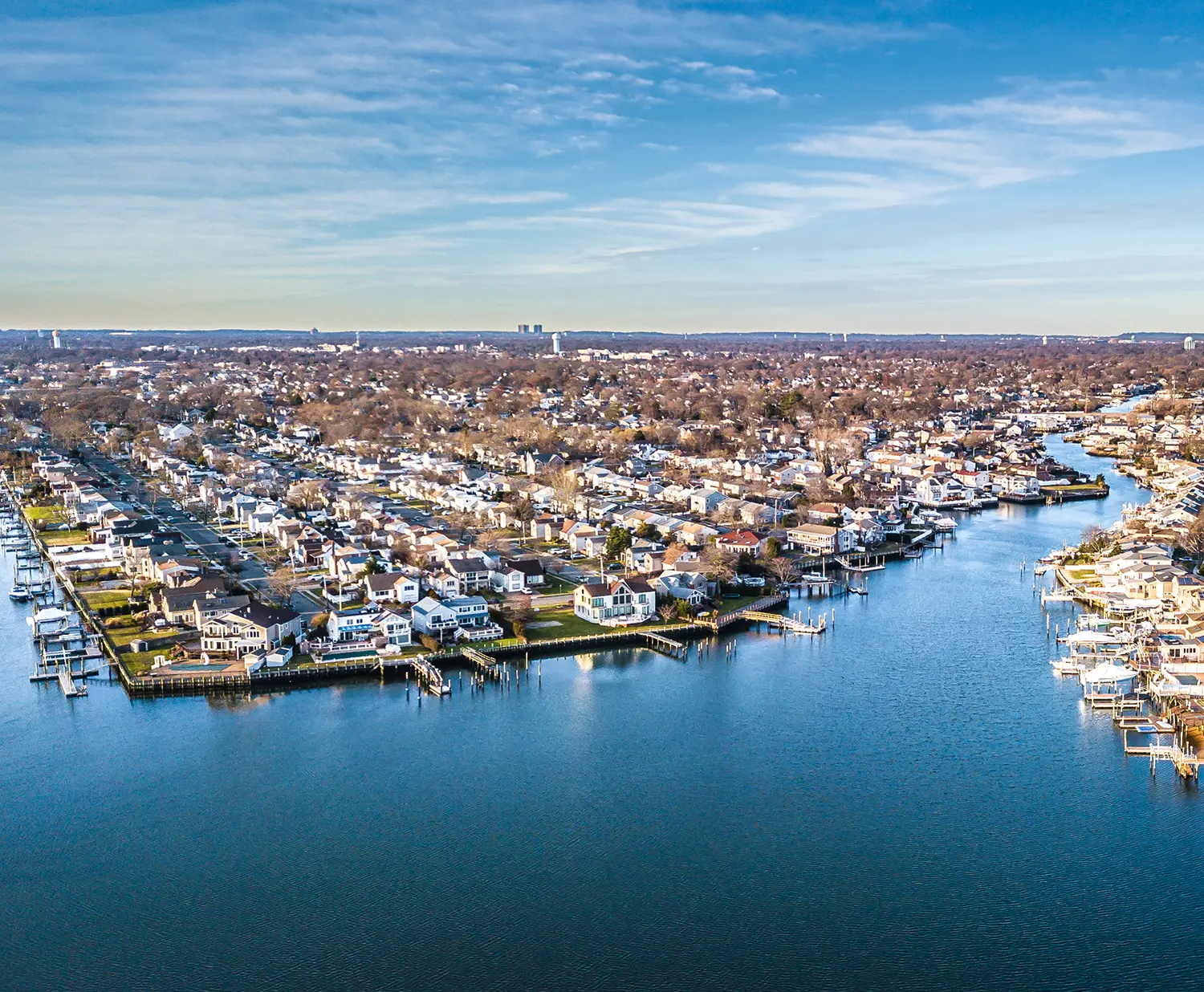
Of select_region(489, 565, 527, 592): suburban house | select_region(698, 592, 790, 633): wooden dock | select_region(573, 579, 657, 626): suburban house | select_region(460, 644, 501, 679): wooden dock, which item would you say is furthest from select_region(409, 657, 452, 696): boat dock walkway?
select_region(698, 592, 790, 633): wooden dock

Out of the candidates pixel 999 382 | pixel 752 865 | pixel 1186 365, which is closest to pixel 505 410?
pixel 999 382

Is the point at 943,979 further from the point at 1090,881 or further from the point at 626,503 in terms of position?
the point at 626,503

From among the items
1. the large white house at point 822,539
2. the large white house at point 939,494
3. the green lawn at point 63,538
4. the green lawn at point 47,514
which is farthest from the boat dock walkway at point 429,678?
the large white house at point 939,494

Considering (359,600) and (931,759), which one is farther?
(359,600)

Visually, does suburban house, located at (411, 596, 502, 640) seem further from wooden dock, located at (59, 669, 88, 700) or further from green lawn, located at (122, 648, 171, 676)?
wooden dock, located at (59, 669, 88, 700)

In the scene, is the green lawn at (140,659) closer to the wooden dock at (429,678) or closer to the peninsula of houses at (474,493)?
the peninsula of houses at (474,493)

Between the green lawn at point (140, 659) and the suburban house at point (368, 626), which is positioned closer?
the green lawn at point (140, 659)

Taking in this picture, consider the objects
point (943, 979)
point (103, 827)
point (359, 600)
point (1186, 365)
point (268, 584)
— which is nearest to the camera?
point (943, 979)
